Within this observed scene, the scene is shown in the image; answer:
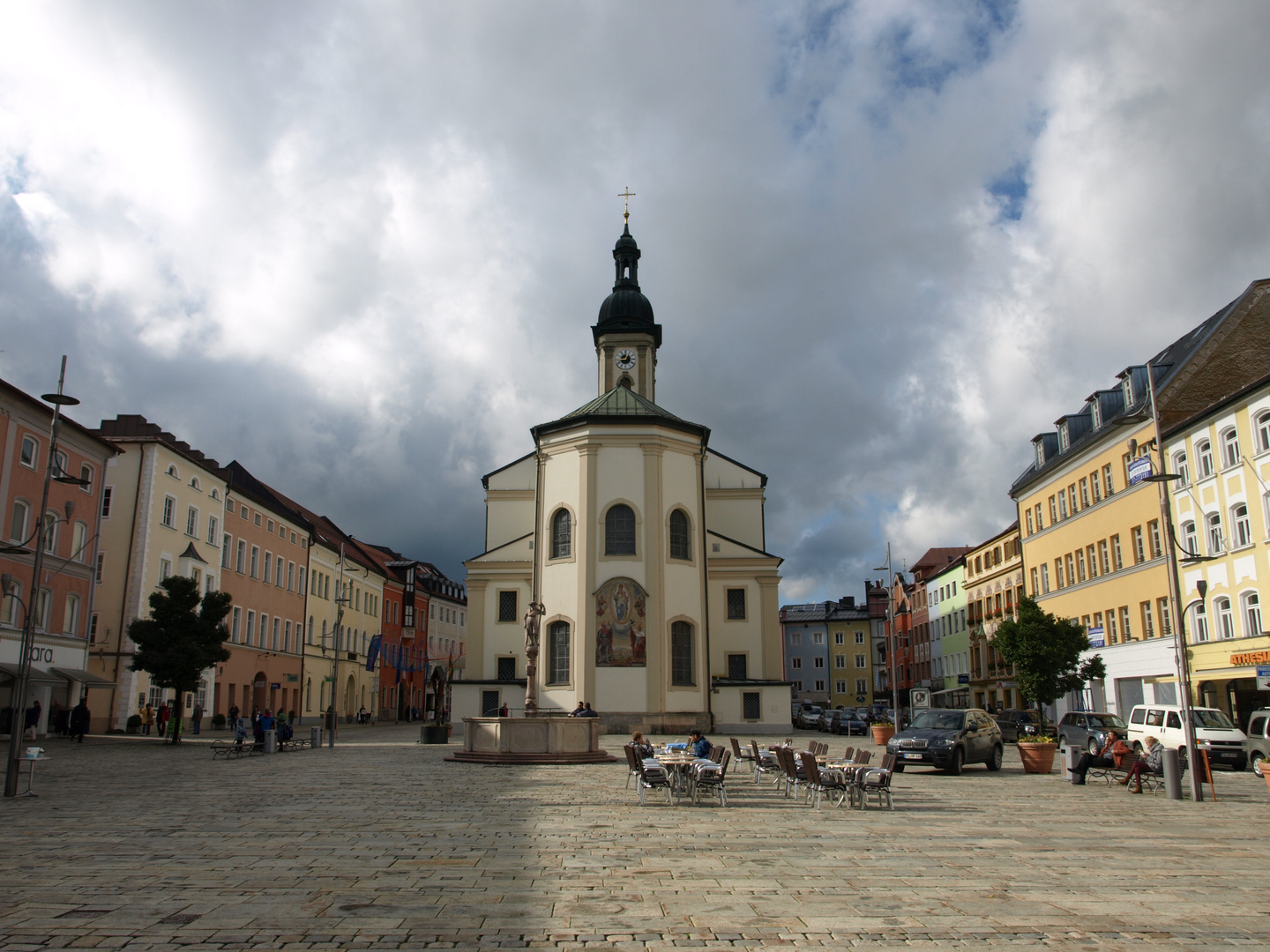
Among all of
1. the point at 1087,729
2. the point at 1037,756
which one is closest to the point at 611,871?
the point at 1037,756

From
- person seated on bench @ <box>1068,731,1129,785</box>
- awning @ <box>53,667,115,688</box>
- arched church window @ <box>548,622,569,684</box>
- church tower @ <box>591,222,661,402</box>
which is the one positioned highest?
church tower @ <box>591,222,661,402</box>

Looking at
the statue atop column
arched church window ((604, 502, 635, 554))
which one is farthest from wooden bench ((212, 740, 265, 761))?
arched church window ((604, 502, 635, 554))

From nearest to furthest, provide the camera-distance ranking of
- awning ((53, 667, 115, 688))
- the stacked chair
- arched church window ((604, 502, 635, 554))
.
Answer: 1. the stacked chair
2. awning ((53, 667, 115, 688))
3. arched church window ((604, 502, 635, 554))

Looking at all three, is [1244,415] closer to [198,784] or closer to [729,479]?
[729,479]

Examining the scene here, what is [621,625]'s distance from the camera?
40438 millimetres

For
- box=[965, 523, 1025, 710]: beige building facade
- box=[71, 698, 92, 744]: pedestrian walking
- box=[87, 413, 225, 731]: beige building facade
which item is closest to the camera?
box=[71, 698, 92, 744]: pedestrian walking

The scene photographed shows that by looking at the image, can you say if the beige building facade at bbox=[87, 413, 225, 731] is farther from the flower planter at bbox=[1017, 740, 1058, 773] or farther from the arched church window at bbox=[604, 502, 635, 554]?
the flower planter at bbox=[1017, 740, 1058, 773]

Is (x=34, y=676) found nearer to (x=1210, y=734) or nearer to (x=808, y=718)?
(x=1210, y=734)

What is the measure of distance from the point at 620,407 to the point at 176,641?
847 inches

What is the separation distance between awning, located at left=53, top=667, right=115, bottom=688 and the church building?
561 inches

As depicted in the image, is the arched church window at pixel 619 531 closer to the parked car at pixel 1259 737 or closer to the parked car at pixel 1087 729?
the parked car at pixel 1087 729

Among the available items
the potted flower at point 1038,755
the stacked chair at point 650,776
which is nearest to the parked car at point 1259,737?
the potted flower at point 1038,755

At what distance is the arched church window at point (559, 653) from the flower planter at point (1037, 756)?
69.4 feet

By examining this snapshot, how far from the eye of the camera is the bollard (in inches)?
694
